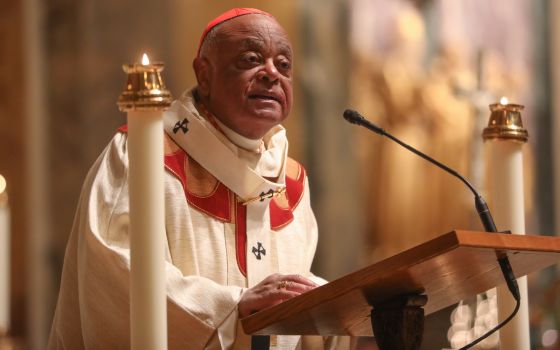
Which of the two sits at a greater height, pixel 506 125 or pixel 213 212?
pixel 506 125

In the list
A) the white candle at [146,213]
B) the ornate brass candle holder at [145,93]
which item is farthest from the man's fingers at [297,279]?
the ornate brass candle holder at [145,93]

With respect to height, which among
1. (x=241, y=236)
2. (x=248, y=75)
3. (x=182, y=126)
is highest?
(x=248, y=75)

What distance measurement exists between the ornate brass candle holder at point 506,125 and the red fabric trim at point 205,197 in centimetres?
83

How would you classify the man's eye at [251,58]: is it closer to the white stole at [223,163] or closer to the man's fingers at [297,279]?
the white stole at [223,163]

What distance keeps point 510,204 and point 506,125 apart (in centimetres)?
23

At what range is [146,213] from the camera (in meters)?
2.62

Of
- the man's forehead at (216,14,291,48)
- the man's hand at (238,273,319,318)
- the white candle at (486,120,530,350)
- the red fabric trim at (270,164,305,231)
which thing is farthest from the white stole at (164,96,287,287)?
the white candle at (486,120,530,350)

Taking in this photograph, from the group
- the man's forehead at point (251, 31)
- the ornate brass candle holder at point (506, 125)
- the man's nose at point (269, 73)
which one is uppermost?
the man's forehead at point (251, 31)

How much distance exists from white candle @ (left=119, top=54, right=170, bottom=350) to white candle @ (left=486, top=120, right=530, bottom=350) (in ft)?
3.87

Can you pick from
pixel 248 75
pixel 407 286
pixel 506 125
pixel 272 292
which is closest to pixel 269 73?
pixel 248 75

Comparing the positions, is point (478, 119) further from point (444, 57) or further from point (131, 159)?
point (131, 159)

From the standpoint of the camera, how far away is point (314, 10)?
836cm

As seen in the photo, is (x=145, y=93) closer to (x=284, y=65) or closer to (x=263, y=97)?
(x=263, y=97)

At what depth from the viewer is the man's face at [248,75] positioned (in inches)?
143
